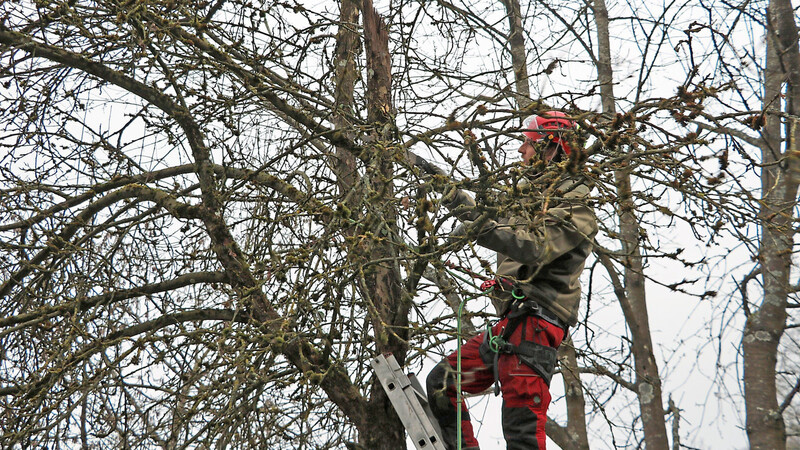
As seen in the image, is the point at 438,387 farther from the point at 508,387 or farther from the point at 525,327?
the point at 525,327

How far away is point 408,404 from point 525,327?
26.3 inches

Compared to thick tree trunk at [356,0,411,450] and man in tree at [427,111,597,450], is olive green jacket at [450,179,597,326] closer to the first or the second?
man in tree at [427,111,597,450]

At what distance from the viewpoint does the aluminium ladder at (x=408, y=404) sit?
3.67 metres

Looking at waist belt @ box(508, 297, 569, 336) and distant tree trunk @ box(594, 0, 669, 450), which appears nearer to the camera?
waist belt @ box(508, 297, 569, 336)

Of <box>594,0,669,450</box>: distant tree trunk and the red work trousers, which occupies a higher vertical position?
<box>594,0,669,450</box>: distant tree trunk

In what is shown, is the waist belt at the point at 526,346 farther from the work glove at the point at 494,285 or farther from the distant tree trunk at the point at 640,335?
the distant tree trunk at the point at 640,335

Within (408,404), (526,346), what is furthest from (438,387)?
(526,346)

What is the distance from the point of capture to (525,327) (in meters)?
3.81

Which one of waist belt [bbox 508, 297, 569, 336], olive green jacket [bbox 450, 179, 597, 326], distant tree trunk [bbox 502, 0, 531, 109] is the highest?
distant tree trunk [bbox 502, 0, 531, 109]

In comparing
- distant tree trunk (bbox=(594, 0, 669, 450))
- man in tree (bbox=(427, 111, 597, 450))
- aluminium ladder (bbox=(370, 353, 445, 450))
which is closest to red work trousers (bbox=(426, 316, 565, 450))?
man in tree (bbox=(427, 111, 597, 450))

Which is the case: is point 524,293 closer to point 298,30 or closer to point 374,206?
point 374,206

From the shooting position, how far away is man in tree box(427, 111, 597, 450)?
3.51 metres

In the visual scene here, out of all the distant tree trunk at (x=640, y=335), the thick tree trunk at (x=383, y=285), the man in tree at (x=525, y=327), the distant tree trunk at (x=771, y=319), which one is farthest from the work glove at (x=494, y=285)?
the distant tree trunk at (x=771, y=319)

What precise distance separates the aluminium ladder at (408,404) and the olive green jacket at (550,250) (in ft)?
1.95
